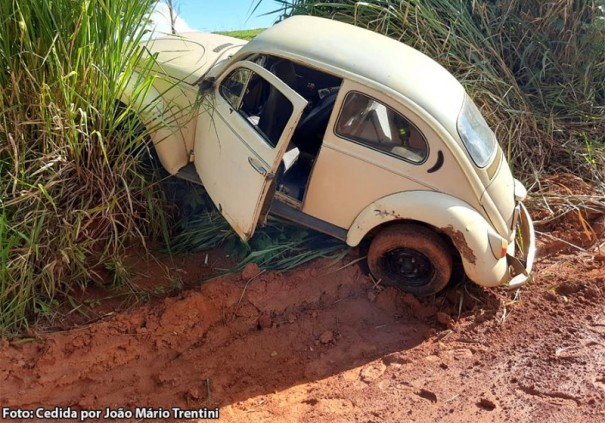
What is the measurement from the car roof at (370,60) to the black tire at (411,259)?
2.58 feet

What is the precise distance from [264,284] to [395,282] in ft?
3.28

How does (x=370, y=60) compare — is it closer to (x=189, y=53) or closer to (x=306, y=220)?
(x=306, y=220)

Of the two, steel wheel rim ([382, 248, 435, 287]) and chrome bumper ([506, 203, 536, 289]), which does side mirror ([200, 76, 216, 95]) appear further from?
chrome bumper ([506, 203, 536, 289])

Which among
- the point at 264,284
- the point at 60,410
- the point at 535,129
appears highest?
the point at 535,129

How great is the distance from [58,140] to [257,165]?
136 cm

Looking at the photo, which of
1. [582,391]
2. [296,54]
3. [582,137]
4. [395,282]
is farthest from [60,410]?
[582,137]

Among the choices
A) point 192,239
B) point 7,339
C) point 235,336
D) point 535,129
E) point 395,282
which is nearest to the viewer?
point 7,339

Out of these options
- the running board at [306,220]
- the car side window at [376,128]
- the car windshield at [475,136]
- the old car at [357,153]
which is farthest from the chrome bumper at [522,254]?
the running board at [306,220]

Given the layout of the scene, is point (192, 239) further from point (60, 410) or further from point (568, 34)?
point (568, 34)

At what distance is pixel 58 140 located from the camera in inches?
140

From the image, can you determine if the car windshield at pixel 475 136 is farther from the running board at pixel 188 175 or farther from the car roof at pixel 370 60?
the running board at pixel 188 175

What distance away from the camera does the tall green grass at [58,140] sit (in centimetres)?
346

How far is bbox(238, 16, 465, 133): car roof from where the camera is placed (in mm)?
3604

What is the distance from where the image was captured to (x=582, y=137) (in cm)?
569
